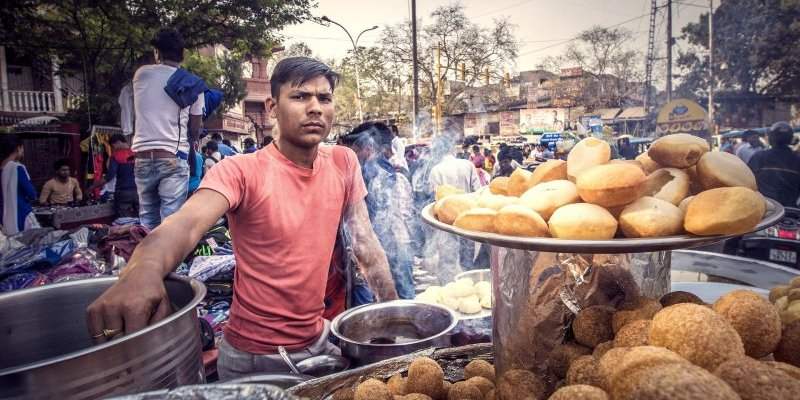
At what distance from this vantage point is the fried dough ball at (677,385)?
666 mm

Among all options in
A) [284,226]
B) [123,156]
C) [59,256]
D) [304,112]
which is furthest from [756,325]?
[123,156]

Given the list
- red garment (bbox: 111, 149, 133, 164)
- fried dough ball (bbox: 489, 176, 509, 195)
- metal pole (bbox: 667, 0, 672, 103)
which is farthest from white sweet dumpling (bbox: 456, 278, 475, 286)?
metal pole (bbox: 667, 0, 672, 103)

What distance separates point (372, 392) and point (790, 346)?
0.96m

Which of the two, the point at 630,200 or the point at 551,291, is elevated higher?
the point at 630,200

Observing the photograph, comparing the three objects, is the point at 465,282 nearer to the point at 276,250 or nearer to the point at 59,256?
the point at 276,250

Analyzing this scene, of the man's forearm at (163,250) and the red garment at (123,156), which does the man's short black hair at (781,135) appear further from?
the red garment at (123,156)

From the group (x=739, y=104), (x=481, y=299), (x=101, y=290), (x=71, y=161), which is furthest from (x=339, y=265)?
(x=739, y=104)

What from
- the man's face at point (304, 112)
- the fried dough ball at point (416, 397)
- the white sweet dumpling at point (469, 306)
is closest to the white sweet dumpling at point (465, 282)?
the white sweet dumpling at point (469, 306)

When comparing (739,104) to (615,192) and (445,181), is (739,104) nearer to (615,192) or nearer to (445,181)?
(445,181)

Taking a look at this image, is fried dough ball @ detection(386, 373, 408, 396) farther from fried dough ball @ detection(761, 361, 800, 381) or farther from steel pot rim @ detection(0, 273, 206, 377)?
fried dough ball @ detection(761, 361, 800, 381)

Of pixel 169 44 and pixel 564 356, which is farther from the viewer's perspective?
pixel 169 44

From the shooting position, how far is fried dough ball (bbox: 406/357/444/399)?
1.25 meters

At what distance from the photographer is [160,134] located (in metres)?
3.79

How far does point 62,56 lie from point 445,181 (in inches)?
480
